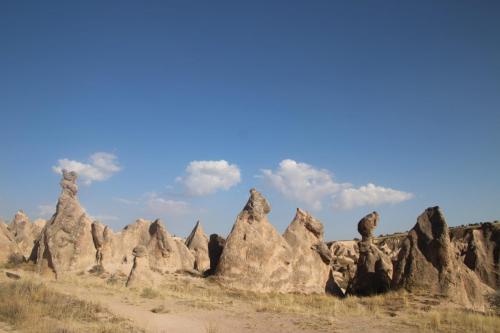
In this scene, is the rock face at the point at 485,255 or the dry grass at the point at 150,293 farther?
the rock face at the point at 485,255

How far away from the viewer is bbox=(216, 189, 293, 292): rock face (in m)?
16.7

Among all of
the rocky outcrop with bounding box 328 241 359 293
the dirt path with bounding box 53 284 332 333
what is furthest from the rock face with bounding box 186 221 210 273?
the dirt path with bounding box 53 284 332 333

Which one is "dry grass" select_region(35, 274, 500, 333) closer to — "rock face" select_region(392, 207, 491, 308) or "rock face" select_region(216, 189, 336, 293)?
"rock face" select_region(392, 207, 491, 308)

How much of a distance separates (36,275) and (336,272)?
19.5m

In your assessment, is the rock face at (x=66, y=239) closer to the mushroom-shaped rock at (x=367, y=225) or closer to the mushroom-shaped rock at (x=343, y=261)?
the mushroom-shaped rock at (x=367, y=225)

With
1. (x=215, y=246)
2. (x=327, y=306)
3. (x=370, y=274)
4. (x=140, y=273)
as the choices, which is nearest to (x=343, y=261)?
(x=215, y=246)

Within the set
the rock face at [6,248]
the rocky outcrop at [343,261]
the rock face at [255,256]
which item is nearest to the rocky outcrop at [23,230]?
the rock face at [6,248]

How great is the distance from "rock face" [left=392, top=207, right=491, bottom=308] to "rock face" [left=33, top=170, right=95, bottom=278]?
14.1 meters

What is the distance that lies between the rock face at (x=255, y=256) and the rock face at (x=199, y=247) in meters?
9.32

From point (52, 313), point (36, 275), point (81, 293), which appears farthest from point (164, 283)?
point (52, 313)

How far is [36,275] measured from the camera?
17.3m

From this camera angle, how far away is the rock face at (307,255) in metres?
17.6

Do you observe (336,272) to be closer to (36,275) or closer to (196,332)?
(36,275)

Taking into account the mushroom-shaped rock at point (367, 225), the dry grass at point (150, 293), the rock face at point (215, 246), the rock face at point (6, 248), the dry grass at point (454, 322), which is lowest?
the dry grass at point (150, 293)
